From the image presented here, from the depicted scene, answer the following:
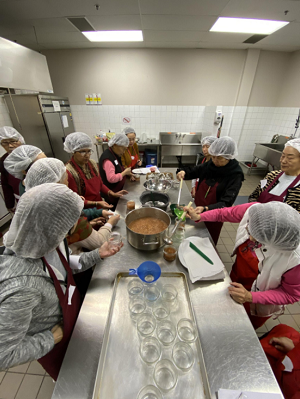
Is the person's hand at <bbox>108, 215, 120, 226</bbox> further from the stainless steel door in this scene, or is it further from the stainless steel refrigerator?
the stainless steel door

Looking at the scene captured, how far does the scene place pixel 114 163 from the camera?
7.69 feet

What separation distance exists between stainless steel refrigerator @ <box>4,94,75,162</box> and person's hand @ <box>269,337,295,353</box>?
448 cm

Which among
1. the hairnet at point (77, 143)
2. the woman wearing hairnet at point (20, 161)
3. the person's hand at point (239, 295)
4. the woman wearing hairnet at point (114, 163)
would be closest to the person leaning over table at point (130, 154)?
the woman wearing hairnet at point (114, 163)

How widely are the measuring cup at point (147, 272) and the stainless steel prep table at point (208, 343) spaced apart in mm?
109

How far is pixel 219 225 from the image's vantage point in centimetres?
202

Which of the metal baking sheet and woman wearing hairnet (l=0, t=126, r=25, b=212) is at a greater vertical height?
woman wearing hairnet (l=0, t=126, r=25, b=212)

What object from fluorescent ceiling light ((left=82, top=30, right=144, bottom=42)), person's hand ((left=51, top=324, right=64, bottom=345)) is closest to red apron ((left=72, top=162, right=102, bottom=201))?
person's hand ((left=51, top=324, right=64, bottom=345))

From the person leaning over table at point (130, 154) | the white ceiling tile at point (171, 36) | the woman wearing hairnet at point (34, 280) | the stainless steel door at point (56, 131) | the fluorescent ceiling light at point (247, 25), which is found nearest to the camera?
the woman wearing hairnet at point (34, 280)

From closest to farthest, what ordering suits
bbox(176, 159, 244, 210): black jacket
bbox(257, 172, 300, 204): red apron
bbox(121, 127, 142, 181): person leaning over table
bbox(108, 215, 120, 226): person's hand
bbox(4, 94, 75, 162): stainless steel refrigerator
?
bbox(108, 215, 120, 226): person's hand < bbox(257, 172, 300, 204): red apron < bbox(176, 159, 244, 210): black jacket < bbox(121, 127, 142, 181): person leaning over table < bbox(4, 94, 75, 162): stainless steel refrigerator

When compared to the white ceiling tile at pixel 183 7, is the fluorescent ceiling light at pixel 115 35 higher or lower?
higher

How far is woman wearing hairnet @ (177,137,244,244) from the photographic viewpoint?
172cm

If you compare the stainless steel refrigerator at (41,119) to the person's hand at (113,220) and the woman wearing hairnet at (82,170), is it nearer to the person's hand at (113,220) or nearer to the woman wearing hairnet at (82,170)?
the woman wearing hairnet at (82,170)

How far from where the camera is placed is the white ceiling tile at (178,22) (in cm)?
280

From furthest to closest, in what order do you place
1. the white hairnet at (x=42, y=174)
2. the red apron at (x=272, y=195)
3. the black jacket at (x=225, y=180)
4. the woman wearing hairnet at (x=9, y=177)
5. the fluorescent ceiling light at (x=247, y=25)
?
1. the fluorescent ceiling light at (x=247, y=25)
2. the woman wearing hairnet at (x=9, y=177)
3. the black jacket at (x=225, y=180)
4. the red apron at (x=272, y=195)
5. the white hairnet at (x=42, y=174)
